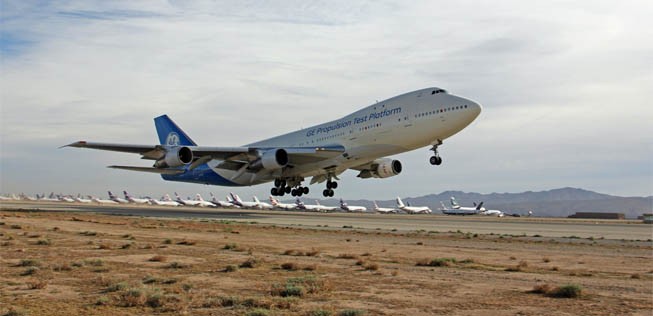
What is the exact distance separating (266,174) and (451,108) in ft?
61.5

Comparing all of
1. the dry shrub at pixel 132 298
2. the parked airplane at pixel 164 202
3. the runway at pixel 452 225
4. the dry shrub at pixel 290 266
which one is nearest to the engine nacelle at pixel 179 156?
the runway at pixel 452 225

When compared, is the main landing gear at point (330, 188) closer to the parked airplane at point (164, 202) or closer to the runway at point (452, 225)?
the runway at point (452, 225)

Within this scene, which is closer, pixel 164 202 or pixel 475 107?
pixel 475 107

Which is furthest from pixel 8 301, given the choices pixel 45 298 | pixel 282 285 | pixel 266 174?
pixel 266 174

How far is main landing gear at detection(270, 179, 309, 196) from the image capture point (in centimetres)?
5341

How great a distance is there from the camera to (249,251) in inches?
901

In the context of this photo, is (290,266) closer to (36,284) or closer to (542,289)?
(36,284)

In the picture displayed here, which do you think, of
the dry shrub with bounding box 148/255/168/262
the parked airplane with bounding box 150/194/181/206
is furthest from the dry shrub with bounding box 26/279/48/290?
the parked airplane with bounding box 150/194/181/206

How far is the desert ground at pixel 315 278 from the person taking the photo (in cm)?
1151

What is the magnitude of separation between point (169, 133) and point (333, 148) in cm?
2367

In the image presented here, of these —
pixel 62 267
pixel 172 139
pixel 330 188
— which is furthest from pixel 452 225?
pixel 62 267

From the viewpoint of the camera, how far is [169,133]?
208ft

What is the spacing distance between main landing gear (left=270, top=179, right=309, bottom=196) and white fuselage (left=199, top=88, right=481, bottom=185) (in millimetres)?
1334

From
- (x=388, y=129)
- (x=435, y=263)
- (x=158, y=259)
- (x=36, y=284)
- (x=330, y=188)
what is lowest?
(x=36, y=284)
